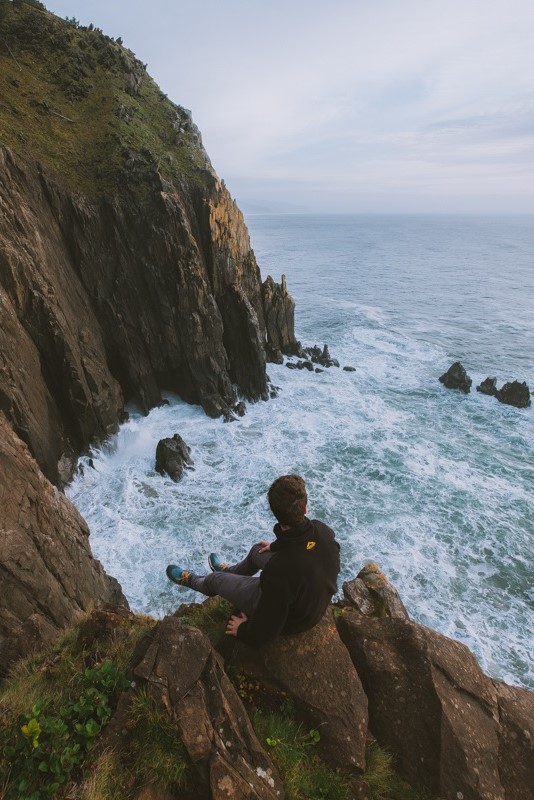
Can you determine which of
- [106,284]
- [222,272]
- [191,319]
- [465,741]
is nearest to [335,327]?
[222,272]

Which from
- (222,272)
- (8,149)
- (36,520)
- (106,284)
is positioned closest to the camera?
(36,520)

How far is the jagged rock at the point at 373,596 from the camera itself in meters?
8.79

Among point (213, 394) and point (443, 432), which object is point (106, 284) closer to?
point (213, 394)

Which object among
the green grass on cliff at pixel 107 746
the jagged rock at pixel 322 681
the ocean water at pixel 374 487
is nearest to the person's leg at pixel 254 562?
the jagged rock at pixel 322 681

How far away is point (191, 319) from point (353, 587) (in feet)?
79.6

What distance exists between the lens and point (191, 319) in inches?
1180

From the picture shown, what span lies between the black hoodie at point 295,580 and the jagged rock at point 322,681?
0.51 meters

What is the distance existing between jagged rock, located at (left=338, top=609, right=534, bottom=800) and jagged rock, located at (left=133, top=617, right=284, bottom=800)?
6.64 ft

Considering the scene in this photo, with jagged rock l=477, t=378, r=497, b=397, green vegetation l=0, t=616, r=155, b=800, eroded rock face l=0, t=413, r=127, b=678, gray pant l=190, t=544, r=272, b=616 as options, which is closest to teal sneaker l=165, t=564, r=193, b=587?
gray pant l=190, t=544, r=272, b=616

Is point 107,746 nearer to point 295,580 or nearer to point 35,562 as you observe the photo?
point 295,580

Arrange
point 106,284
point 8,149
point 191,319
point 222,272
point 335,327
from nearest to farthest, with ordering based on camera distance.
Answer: point 8,149, point 106,284, point 191,319, point 222,272, point 335,327

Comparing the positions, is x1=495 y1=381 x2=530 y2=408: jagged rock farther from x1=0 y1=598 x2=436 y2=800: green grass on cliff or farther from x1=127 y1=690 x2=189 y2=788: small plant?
x1=127 y1=690 x2=189 y2=788: small plant

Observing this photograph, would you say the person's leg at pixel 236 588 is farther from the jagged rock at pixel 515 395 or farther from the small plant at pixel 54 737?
the jagged rock at pixel 515 395

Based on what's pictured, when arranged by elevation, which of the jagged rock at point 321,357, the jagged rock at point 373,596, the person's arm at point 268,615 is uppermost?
the person's arm at point 268,615
